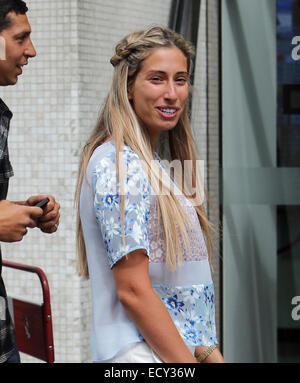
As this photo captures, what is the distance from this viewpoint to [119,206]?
1.60 metres

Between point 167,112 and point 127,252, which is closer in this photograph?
point 127,252

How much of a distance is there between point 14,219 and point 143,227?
0.31 m

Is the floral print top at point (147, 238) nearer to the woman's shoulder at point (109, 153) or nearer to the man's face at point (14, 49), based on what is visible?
the woman's shoulder at point (109, 153)

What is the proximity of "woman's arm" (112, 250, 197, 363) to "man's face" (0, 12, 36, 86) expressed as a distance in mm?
633

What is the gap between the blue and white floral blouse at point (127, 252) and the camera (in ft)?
5.28

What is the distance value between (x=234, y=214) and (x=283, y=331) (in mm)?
619

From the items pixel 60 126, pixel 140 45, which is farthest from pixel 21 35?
pixel 60 126

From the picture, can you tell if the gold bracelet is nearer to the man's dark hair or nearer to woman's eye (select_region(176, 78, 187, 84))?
woman's eye (select_region(176, 78, 187, 84))

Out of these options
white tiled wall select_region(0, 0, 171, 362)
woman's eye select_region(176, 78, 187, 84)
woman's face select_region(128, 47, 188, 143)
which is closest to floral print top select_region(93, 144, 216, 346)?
woman's face select_region(128, 47, 188, 143)

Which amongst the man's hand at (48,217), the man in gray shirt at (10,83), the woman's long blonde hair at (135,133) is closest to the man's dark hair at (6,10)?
the man in gray shirt at (10,83)

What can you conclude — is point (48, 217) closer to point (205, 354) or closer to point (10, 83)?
point (10, 83)

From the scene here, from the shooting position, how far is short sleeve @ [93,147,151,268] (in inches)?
63.0

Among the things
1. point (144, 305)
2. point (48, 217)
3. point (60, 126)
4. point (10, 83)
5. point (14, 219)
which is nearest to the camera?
point (144, 305)
